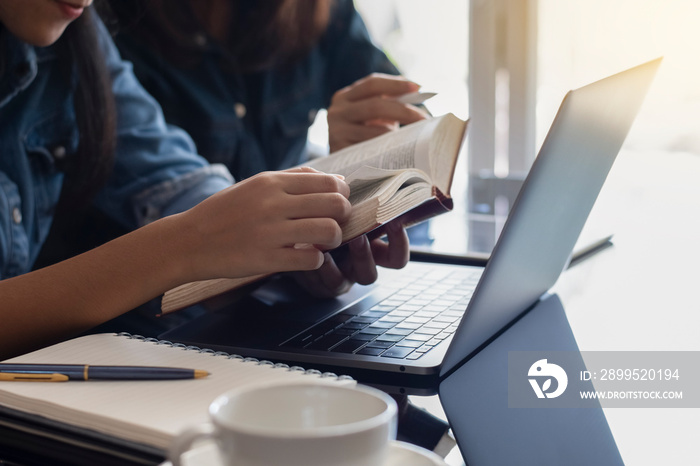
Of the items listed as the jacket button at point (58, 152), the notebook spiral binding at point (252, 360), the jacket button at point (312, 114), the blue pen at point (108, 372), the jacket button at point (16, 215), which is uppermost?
the blue pen at point (108, 372)

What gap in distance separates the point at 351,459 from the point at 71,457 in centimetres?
18

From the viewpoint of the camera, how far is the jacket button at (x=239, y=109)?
1432mm

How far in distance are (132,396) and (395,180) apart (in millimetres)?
266

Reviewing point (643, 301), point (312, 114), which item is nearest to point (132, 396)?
point (643, 301)

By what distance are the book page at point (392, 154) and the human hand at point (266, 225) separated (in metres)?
0.13

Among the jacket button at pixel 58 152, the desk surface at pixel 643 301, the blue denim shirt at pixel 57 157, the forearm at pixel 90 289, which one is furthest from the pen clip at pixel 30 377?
the jacket button at pixel 58 152

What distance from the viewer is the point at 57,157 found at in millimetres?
970

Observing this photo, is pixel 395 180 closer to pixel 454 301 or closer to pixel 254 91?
pixel 454 301

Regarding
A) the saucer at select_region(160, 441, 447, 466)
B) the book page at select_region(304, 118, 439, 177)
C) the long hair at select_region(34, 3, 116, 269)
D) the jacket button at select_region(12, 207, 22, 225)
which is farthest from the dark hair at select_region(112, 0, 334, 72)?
the saucer at select_region(160, 441, 447, 466)

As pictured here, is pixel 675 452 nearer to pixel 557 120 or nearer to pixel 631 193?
pixel 557 120

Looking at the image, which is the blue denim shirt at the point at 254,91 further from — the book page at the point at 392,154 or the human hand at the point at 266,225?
the human hand at the point at 266,225

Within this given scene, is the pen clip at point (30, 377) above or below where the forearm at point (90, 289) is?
above

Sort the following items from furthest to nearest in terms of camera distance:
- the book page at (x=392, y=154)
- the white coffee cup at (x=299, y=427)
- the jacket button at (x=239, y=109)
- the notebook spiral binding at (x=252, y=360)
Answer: the jacket button at (x=239, y=109)
the book page at (x=392, y=154)
the notebook spiral binding at (x=252, y=360)
the white coffee cup at (x=299, y=427)

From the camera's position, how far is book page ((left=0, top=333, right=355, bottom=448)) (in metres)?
0.34
